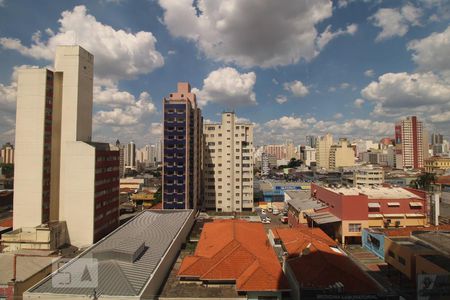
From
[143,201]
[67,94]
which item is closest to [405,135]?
[143,201]

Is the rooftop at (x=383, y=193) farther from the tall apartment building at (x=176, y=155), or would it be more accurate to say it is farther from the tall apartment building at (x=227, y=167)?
the tall apartment building at (x=176, y=155)

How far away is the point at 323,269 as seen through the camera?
71.1ft

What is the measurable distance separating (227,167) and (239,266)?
3944 centimetres

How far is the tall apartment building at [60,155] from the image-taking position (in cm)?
3438

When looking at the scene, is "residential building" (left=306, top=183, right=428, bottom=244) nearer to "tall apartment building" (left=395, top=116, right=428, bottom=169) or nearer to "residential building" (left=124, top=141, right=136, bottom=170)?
"tall apartment building" (left=395, top=116, right=428, bottom=169)

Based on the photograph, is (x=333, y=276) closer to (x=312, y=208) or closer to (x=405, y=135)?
(x=312, y=208)

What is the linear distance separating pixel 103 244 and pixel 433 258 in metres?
28.2

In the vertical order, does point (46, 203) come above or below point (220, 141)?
below

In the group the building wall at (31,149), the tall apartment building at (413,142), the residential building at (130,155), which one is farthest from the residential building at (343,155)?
the building wall at (31,149)

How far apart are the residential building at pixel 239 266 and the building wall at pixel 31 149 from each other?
21.3 meters

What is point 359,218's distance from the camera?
37.9m

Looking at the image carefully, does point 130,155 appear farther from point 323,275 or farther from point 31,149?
point 323,275

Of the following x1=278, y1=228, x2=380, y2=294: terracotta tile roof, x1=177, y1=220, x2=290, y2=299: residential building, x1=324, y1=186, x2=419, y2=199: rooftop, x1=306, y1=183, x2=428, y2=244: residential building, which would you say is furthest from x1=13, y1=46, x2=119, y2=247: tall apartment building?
x1=324, y1=186, x2=419, y2=199: rooftop

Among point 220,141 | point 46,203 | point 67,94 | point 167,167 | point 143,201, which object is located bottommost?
point 143,201
